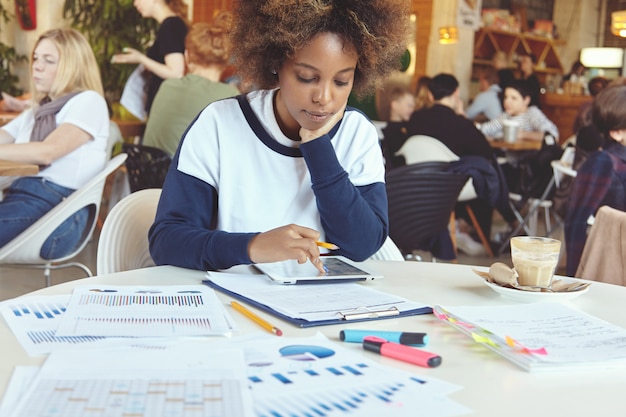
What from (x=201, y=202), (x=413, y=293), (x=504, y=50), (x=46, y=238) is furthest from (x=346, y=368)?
(x=504, y=50)

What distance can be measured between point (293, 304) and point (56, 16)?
6.29m

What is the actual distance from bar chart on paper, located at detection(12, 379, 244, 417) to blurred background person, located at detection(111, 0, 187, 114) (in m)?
3.97

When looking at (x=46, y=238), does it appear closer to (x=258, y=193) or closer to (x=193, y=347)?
(x=258, y=193)

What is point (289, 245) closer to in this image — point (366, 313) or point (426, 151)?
point (366, 313)

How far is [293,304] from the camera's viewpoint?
127cm

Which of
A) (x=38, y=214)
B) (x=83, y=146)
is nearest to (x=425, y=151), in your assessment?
(x=83, y=146)

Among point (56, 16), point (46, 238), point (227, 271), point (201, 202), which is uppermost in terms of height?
point (56, 16)

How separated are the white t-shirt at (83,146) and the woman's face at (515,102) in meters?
4.40

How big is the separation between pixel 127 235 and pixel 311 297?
0.63 metres

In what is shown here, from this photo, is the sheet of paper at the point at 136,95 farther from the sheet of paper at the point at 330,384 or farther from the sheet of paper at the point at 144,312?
the sheet of paper at the point at 330,384

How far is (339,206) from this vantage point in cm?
165

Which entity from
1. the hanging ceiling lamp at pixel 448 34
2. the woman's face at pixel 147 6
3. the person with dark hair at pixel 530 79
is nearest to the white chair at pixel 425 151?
the woman's face at pixel 147 6

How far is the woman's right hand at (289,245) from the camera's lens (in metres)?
1.40

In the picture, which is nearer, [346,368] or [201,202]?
[346,368]
